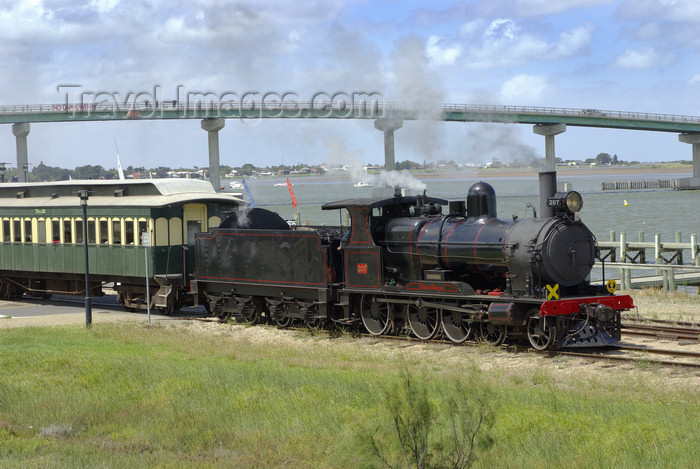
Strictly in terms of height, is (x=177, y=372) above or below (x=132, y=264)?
below

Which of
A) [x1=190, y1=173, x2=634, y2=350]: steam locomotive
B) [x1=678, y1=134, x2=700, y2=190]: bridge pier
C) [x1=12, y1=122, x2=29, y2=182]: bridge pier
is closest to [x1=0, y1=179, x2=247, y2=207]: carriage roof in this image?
[x1=190, y1=173, x2=634, y2=350]: steam locomotive

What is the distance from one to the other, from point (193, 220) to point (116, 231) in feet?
7.16

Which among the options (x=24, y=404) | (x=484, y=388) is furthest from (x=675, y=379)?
(x=24, y=404)

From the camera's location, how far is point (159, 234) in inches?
878

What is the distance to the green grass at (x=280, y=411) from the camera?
324 inches

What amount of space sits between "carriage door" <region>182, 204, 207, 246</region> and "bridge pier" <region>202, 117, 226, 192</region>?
200ft

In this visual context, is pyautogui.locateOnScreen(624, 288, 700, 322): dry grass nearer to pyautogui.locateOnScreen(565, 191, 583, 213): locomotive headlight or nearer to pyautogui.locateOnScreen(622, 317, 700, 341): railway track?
pyautogui.locateOnScreen(622, 317, 700, 341): railway track

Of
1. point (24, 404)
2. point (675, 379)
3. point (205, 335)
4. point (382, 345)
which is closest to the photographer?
point (24, 404)

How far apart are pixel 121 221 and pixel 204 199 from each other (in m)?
2.41

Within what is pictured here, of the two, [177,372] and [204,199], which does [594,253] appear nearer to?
[177,372]

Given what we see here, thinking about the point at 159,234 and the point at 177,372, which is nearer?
the point at 177,372

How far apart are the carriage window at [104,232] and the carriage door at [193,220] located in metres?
2.38

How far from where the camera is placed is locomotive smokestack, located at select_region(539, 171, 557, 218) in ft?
49.9

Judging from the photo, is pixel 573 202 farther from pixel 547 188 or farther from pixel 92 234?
pixel 92 234
